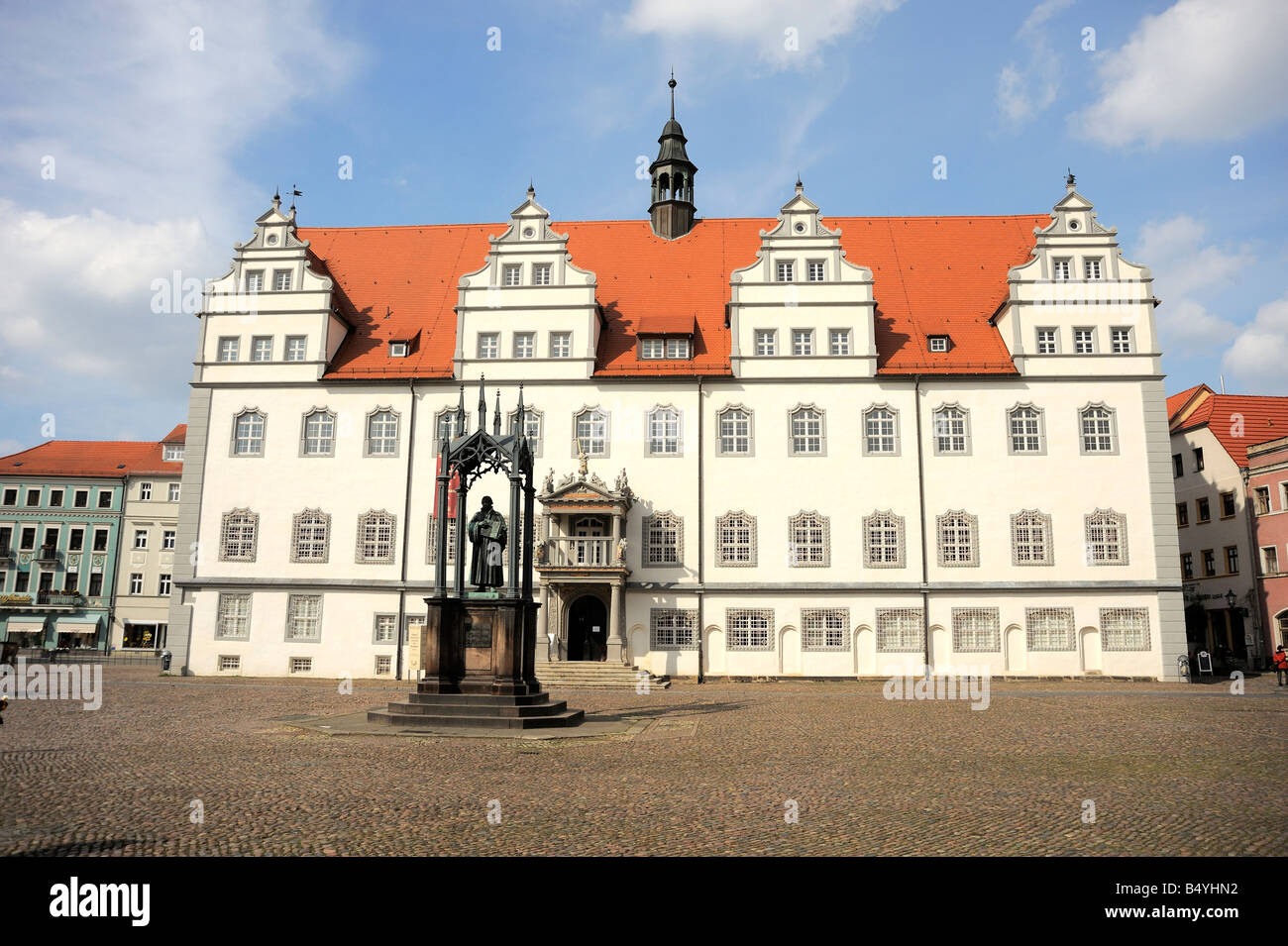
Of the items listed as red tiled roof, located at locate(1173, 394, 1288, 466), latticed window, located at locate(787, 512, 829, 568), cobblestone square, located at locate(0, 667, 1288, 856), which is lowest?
cobblestone square, located at locate(0, 667, 1288, 856)

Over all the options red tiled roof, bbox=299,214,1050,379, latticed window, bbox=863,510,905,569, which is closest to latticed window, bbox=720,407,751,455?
red tiled roof, bbox=299,214,1050,379

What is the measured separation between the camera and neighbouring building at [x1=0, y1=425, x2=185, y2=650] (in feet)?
179

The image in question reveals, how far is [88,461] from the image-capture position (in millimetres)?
58188

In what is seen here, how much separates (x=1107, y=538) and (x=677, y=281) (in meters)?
17.9

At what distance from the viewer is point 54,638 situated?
179ft

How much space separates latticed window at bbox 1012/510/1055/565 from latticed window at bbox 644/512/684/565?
36.6ft

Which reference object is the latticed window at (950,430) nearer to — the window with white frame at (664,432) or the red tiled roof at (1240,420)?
the window with white frame at (664,432)

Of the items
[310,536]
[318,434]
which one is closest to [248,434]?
[318,434]

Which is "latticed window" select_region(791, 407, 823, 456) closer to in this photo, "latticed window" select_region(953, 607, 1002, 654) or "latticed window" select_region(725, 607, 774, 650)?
"latticed window" select_region(725, 607, 774, 650)

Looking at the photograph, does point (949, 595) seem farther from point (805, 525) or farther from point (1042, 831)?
point (1042, 831)

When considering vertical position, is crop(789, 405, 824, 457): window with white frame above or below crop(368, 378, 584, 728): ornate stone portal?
above

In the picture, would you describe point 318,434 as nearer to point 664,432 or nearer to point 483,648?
point 664,432

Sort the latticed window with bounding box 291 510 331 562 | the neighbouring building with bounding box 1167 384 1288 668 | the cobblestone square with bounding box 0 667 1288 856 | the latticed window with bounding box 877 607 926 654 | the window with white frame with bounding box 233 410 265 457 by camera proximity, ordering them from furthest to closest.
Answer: the neighbouring building with bounding box 1167 384 1288 668 < the window with white frame with bounding box 233 410 265 457 < the latticed window with bounding box 291 510 331 562 < the latticed window with bounding box 877 607 926 654 < the cobblestone square with bounding box 0 667 1288 856

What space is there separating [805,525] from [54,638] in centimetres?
4774
